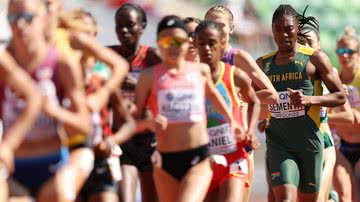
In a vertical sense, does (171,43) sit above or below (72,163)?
above

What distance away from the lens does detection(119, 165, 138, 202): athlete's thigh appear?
8945mm

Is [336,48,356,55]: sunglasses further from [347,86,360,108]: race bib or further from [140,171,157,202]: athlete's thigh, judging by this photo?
[140,171,157,202]: athlete's thigh

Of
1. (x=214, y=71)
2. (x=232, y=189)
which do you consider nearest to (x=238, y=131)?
(x=232, y=189)

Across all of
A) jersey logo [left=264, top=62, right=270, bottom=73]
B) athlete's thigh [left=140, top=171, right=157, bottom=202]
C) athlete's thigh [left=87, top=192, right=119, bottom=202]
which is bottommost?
athlete's thigh [left=140, top=171, right=157, bottom=202]

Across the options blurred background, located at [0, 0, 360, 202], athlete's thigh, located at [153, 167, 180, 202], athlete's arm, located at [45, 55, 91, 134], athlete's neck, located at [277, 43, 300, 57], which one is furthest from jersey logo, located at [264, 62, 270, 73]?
blurred background, located at [0, 0, 360, 202]

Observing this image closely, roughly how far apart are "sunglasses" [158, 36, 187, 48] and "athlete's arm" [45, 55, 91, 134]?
153 cm

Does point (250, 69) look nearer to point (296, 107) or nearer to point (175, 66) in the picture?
point (296, 107)

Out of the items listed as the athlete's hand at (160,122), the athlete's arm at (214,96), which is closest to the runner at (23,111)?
the athlete's hand at (160,122)

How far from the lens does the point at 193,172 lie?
26.6 feet

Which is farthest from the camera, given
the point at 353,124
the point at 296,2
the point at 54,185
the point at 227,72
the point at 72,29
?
the point at 296,2

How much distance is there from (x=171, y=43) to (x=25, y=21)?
1.76 m

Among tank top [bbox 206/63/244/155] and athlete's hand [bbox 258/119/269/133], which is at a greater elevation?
tank top [bbox 206/63/244/155]

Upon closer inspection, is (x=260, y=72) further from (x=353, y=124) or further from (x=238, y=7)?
(x=238, y=7)

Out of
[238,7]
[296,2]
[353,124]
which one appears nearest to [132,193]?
[353,124]
